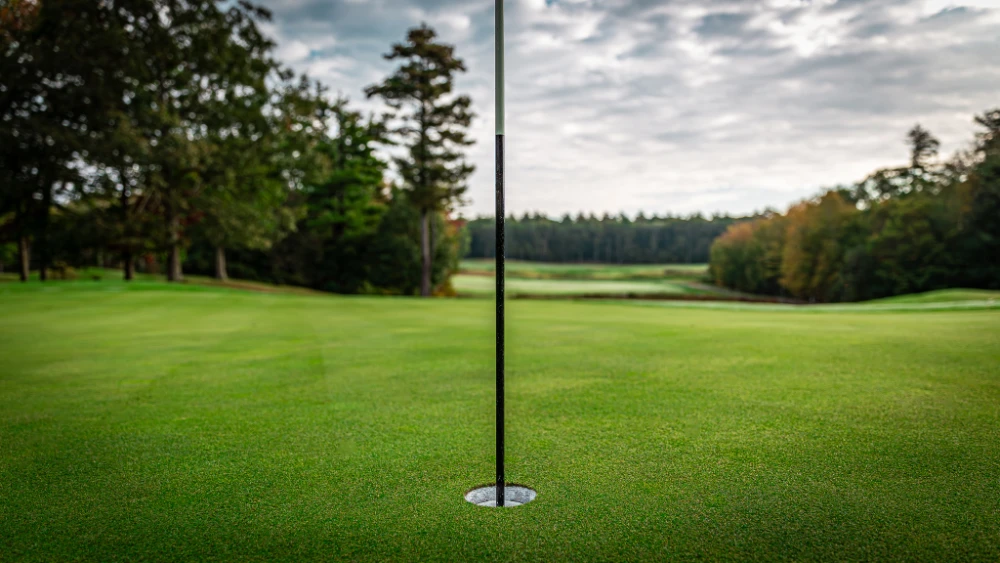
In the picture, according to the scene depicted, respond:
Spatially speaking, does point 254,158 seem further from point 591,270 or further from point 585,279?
point 591,270

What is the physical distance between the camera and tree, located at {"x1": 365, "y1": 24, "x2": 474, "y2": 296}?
102ft

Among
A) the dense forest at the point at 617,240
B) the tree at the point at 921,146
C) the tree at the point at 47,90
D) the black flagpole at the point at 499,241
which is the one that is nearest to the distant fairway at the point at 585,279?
the dense forest at the point at 617,240

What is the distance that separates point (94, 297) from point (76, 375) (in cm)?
1454

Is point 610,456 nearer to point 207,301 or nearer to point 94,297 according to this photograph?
point 207,301

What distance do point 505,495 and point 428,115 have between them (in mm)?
30746

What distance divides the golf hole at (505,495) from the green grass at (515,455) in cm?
9

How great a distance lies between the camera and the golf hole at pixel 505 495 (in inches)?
112

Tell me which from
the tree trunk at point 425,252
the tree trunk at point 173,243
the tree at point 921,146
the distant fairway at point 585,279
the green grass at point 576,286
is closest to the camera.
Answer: the tree trunk at point 173,243

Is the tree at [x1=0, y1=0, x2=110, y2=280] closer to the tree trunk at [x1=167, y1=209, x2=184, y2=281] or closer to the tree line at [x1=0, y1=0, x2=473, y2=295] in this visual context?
the tree line at [x1=0, y1=0, x2=473, y2=295]

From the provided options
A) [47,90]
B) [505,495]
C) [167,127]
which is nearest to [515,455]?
[505,495]

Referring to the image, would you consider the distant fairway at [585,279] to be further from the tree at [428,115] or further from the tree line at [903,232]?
the tree at [428,115]

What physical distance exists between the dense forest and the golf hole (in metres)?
82.3

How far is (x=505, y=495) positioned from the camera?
2.94 m

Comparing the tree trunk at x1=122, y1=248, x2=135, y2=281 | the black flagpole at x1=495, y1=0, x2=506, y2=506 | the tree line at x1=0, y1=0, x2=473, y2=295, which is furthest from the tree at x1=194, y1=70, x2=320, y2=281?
the black flagpole at x1=495, y1=0, x2=506, y2=506
